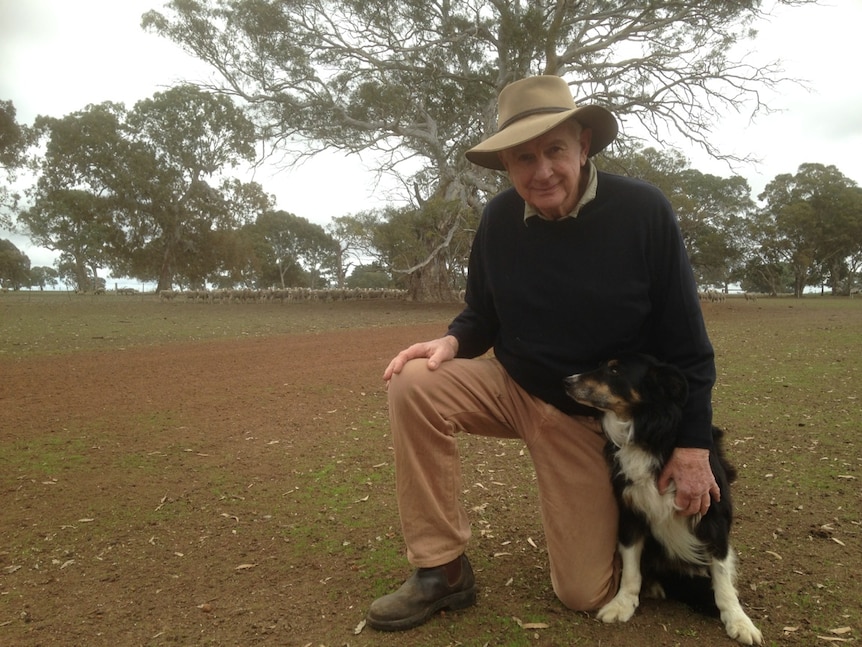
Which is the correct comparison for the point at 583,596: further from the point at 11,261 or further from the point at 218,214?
the point at 11,261

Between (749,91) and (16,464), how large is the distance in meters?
21.3

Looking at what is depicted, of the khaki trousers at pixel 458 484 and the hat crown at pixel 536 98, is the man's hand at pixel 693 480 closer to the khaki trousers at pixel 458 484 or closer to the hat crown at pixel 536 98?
the khaki trousers at pixel 458 484

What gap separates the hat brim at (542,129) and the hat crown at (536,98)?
0.05 metres

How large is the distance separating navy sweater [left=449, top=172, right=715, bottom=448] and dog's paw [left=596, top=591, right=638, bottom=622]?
28.6 inches

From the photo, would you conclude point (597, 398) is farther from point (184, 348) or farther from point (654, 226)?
point (184, 348)

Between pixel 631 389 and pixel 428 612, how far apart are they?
124 cm

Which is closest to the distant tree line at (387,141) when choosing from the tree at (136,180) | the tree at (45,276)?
the tree at (136,180)

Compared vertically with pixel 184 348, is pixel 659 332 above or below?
above

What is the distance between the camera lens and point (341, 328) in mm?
16125

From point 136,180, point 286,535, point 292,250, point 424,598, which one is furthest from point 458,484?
point 292,250

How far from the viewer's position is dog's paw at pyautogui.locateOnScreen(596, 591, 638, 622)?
258 centimetres

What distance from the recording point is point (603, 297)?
266 cm

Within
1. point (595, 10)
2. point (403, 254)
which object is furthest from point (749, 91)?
point (403, 254)

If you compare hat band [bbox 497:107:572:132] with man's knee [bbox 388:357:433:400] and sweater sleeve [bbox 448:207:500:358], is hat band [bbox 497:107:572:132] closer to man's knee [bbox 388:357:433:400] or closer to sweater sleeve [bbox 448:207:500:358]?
sweater sleeve [bbox 448:207:500:358]
